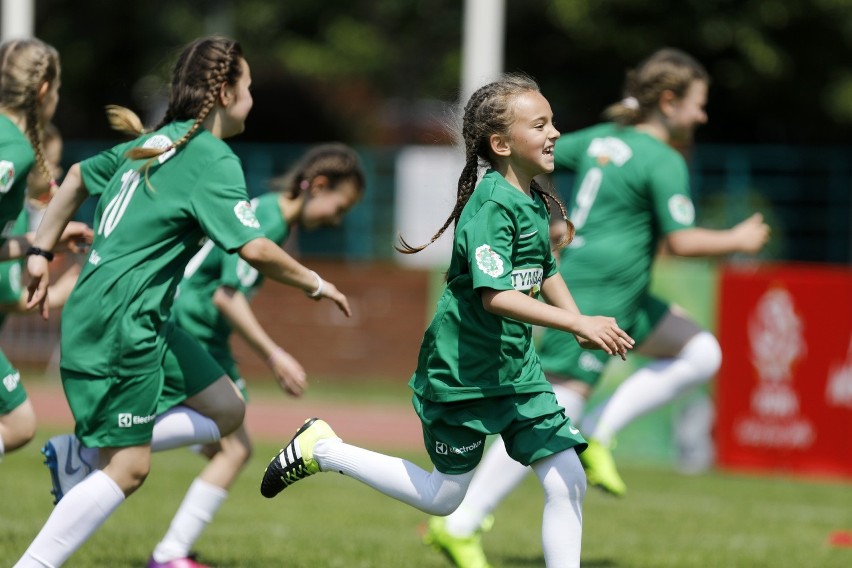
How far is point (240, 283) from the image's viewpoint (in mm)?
6508

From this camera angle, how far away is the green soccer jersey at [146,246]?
16.7 feet

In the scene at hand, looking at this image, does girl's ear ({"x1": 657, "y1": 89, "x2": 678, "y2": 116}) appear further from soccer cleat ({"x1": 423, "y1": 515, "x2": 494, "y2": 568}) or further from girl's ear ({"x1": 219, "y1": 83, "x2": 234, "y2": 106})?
girl's ear ({"x1": 219, "y1": 83, "x2": 234, "y2": 106})

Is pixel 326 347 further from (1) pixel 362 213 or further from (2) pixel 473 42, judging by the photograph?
(2) pixel 473 42

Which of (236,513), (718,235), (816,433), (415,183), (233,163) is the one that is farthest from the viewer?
(415,183)

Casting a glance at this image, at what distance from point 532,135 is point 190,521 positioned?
2.46 m

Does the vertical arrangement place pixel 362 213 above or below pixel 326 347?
above

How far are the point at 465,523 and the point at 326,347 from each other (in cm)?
1226

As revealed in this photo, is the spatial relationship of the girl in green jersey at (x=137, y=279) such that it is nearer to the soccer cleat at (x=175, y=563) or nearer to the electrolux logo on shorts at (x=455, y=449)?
the electrolux logo on shorts at (x=455, y=449)

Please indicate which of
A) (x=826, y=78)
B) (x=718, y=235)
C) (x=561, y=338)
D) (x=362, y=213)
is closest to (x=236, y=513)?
(x=561, y=338)

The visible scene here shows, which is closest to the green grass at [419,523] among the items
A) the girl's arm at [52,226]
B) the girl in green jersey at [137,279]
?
the girl in green jersey at [137,279]

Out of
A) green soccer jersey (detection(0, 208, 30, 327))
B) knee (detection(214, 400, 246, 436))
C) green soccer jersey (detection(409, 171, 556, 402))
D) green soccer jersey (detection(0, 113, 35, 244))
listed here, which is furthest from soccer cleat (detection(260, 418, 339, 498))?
green soccer jersey (detection(0, 208, 30, 327))

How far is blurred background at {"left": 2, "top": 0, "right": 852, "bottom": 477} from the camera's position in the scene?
40.2 ft

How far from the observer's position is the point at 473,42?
611 inches

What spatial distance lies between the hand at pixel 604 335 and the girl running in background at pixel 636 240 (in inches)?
75.7
